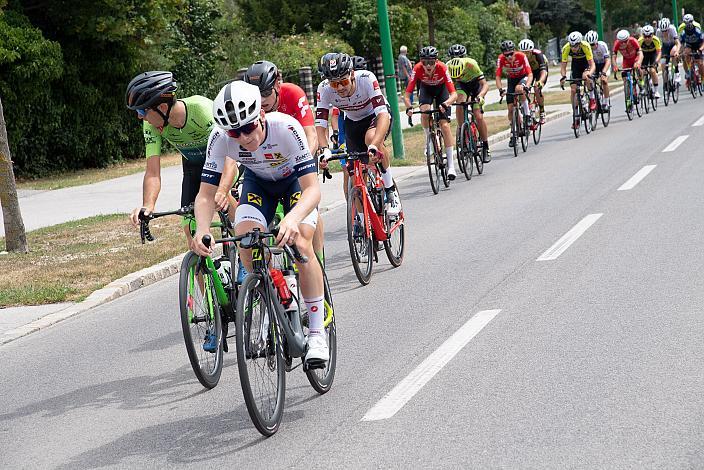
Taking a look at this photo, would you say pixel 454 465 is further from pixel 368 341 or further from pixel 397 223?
pixel 397 223

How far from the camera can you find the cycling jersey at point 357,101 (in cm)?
1060

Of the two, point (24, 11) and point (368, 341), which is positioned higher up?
point (24, 11)

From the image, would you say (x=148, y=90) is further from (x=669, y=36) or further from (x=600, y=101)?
(x=669, y=36)

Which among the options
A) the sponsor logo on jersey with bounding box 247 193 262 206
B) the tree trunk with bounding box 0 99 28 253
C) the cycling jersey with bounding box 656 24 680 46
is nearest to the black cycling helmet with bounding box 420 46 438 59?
the tree trunk with bounding box 0 99 28 253

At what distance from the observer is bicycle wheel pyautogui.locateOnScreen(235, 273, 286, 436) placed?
17.9 feet

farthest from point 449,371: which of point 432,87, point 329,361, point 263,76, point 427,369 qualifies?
point 432,87

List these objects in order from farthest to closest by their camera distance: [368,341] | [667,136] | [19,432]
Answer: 1. [667,136]
2. [368,341]
3. [19,432]

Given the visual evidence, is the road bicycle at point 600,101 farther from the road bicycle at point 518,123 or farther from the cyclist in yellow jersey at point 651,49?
the cyclist in yellow jersey at point 651,49

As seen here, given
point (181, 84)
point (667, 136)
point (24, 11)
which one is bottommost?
point (667, 136)

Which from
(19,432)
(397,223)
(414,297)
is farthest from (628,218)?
(19,432)

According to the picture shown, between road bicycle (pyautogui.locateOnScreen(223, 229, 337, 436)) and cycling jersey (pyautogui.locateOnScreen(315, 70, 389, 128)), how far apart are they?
15.0ft

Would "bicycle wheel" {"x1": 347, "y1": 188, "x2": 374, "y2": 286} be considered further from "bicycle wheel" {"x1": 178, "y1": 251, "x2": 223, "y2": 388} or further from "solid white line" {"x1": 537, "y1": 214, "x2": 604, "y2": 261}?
"bicycle wheel" {"x1": 178, "y1": 251, "x2": 223, "y2": 388}

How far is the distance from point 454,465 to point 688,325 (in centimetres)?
276

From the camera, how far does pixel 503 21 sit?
55531 mm
